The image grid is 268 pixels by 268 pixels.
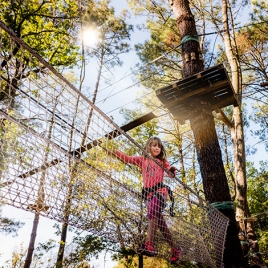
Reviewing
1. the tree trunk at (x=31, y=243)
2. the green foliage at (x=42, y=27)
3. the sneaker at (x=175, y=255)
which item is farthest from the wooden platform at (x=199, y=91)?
the tree trunk at (x=31, y=243)

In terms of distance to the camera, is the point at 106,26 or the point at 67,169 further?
the point at 106,26

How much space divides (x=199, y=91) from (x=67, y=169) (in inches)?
69.9

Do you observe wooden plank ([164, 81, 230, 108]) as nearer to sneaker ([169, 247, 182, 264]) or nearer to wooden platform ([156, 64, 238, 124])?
wooden platform ([156, 64, 238, 124])

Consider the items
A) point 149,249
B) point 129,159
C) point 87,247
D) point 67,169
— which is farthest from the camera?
point 87,247

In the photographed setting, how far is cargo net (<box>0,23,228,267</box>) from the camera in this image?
986 millimetres

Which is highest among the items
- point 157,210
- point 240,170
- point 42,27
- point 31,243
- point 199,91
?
point 42,27

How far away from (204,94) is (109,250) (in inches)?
179

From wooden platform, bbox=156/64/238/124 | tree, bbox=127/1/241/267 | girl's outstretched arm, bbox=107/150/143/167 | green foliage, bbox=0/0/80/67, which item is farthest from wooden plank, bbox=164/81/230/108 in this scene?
green foliage, bbox=0/0/80/67

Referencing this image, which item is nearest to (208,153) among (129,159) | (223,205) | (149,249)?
(223,205)

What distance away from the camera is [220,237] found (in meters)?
2.01

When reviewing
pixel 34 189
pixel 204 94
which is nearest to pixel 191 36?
pixel 204 94

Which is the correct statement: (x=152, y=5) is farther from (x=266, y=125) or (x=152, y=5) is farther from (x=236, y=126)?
(x=266, y=125)

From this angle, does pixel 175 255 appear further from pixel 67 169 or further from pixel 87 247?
pixel 87 247

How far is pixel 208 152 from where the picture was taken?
2676 mm
